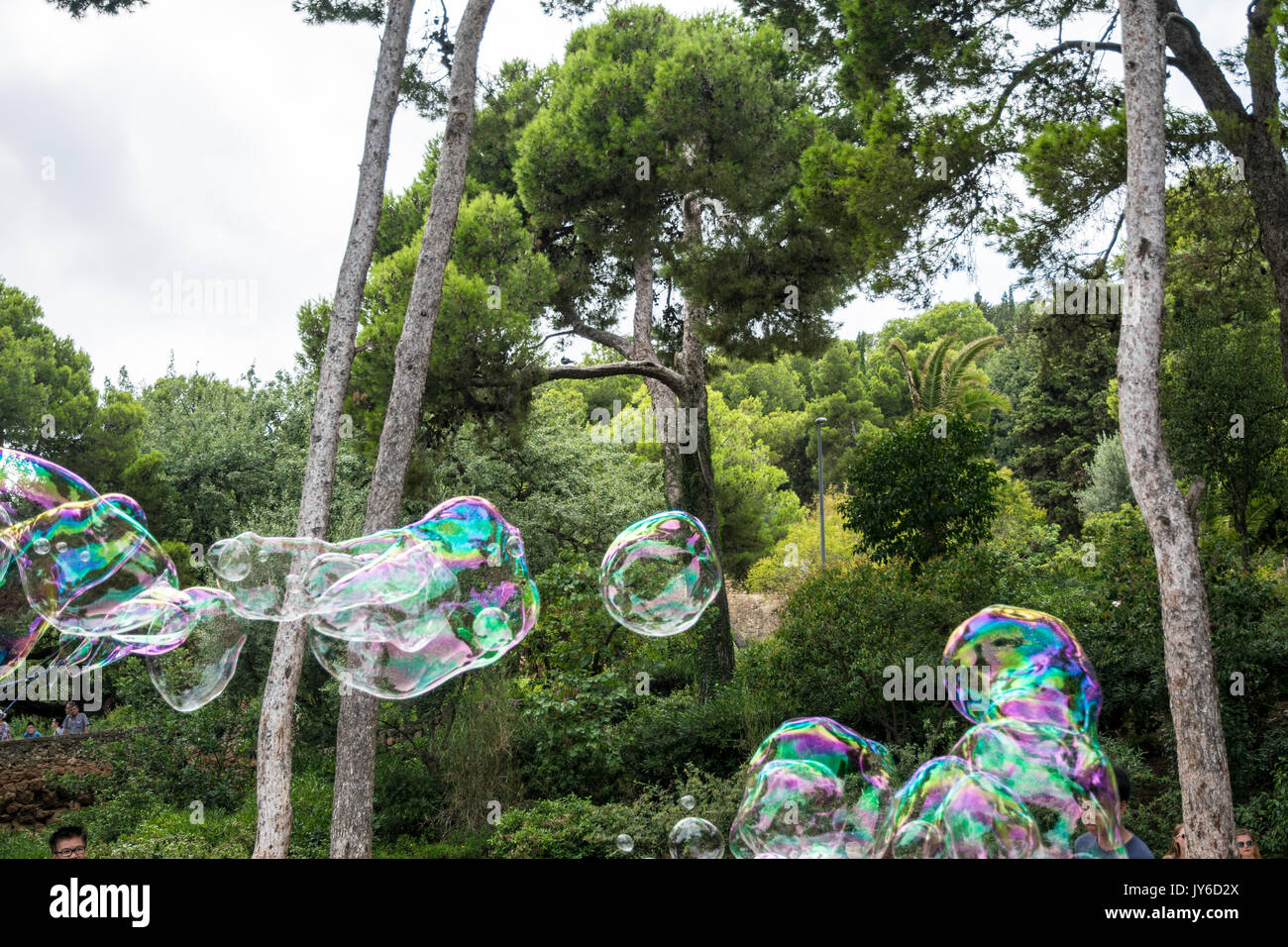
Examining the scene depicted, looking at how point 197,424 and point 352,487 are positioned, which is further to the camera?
point 197,424

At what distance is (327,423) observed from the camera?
10.9m

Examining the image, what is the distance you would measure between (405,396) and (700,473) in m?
6.23

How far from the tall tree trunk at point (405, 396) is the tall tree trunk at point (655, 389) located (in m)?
6.83

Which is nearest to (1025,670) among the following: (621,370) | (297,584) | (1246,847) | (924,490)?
(1246,847)

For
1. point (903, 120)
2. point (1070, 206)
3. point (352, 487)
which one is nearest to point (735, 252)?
point (903, 120)

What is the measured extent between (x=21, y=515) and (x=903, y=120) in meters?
9.89

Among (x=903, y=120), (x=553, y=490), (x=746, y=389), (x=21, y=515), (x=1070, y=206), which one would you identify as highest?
(x=746, y=389)

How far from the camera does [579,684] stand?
1229 centimetres

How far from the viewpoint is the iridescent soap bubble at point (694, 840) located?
20.4 feet

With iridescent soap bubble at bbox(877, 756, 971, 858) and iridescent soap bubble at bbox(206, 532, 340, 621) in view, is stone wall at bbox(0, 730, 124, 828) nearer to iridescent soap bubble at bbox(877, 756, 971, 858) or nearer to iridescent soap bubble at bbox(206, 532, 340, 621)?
iridescent soap bubble at bbox(206, 532, 340, 621)

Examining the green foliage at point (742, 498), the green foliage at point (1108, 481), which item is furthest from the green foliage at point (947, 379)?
the green foliage at point (742, 498)

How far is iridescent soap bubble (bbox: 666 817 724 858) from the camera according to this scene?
623cm

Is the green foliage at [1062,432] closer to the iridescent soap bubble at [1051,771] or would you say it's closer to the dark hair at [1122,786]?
the dark hair at [1122,786]
